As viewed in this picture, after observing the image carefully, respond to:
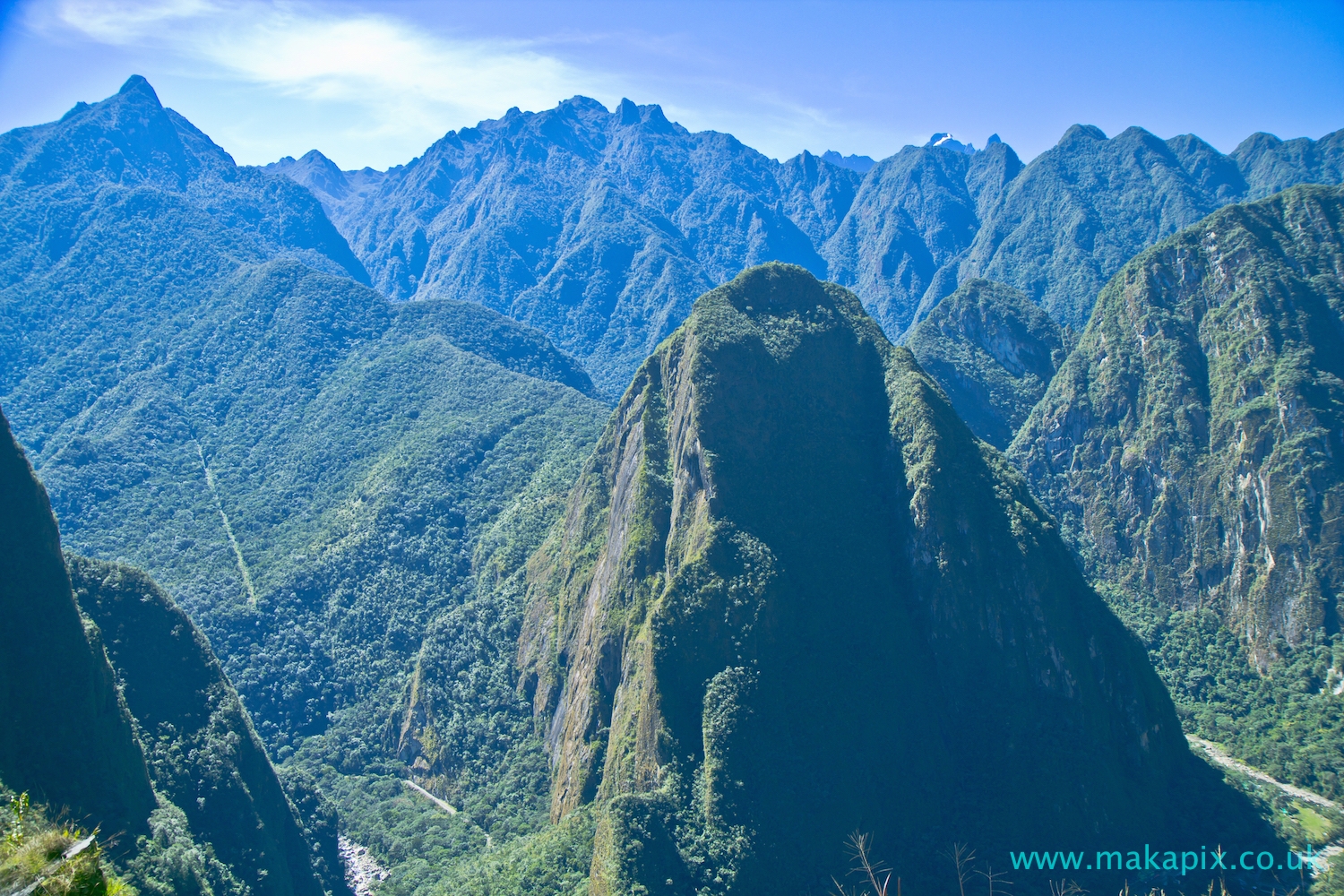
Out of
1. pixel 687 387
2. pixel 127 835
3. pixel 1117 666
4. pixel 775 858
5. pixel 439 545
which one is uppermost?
pixel 687 387

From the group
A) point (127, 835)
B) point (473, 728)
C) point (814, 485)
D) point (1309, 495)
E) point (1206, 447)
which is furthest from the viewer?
point (1206, 447)

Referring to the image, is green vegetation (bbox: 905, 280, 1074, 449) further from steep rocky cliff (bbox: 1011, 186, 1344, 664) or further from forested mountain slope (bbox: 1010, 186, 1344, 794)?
steep rocky cliff (bbox: 1011, 186, 1344, 664)

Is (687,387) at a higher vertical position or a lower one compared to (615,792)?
higher

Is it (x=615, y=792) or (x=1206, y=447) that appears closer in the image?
(x=615, y=792)

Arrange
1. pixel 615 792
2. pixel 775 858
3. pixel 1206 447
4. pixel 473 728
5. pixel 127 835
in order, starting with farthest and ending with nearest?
1. pixel 1206 447
2. pixel 473 728
3. pixel 615 792
4. pixel 775 858
5. pixel 127 835

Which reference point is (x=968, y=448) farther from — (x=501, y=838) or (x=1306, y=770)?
(x=501, y=838)

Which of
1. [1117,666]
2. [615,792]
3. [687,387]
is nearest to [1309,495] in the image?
[1117,666]

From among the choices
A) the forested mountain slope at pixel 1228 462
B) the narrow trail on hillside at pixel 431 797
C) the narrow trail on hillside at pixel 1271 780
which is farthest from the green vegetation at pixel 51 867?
the forested mountain slope at pixel 1228 462
